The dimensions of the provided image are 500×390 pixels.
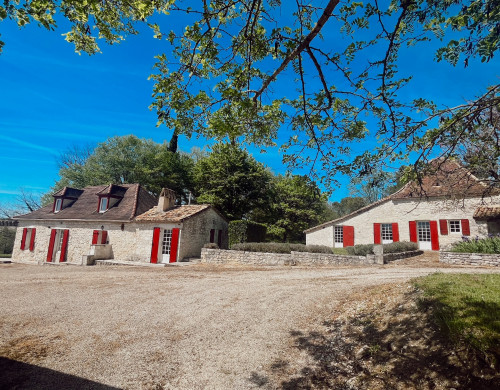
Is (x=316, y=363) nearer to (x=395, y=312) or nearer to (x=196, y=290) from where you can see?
(x=395, y=312)

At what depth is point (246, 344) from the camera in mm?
4430

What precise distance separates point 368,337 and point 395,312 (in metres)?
0.91

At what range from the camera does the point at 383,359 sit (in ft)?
11.8

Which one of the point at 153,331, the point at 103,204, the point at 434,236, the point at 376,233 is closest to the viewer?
the point at 153,331

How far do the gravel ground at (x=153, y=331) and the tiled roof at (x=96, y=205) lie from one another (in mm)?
10035

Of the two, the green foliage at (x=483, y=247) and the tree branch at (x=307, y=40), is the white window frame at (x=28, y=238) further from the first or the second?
the green foliage at (x=483, y=247)

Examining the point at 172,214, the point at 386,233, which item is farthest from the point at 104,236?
the point at 386,233

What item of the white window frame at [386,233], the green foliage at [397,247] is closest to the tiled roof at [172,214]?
the green foliage at [397,247]

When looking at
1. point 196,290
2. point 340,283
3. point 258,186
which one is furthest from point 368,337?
point 258,186

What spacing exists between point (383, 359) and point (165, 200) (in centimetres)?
1606

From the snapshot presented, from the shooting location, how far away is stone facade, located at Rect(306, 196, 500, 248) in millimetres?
16234

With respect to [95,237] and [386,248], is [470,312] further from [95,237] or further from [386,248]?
[95,237]

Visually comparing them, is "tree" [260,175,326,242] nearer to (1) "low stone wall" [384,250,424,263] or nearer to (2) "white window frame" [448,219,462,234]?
(1) "low stone wall" [384,250,424,263]

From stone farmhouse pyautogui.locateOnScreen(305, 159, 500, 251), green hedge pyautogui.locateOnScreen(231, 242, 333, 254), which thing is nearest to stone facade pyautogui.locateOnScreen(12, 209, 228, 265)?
green hedge pyautogui.locateOnScreen(231, 242, 333, 254)
